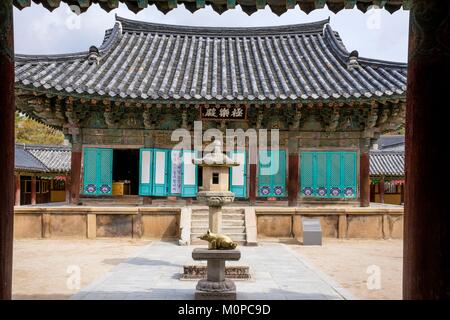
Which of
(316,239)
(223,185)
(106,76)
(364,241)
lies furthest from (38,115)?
(364,241)

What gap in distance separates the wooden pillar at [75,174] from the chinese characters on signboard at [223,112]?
15.4 feet

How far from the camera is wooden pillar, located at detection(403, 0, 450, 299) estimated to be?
9.12ft

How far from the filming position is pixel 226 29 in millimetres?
19062


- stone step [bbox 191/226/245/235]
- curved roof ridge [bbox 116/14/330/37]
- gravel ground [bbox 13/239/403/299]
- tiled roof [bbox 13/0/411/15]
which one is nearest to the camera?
tiled roof [bbox 13/0/411/15]

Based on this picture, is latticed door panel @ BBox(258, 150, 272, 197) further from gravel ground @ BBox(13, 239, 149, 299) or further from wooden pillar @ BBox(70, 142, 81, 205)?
wooden pillar @ BBox(70, 142, 81, 205)

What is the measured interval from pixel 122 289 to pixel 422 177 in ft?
17.6

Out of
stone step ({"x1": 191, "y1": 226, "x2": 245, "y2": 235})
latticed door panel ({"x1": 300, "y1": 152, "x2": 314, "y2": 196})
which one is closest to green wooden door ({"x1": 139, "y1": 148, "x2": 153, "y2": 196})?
stone step ({"x1": 191, "y1": 226, "x2": 245, "y2": 235})

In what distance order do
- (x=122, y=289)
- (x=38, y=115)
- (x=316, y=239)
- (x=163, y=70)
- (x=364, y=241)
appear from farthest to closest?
(x=163, y=70) < (x=38, y=115) < (x=364, y=241) < (x=316, y=239) < (x=122, y=289)

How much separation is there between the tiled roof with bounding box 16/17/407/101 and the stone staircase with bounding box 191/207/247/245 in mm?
3768

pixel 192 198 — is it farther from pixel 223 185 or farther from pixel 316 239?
pixel 223 185

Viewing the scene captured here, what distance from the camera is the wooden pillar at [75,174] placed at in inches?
553

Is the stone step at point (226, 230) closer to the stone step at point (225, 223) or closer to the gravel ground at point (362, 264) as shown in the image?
the stone step at point (225, 223)

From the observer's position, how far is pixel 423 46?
116 inches

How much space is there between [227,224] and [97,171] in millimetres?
5217
